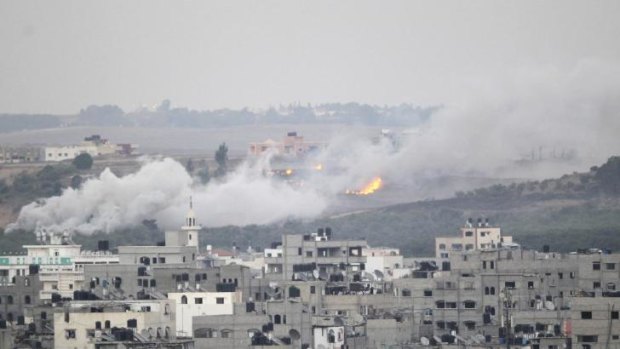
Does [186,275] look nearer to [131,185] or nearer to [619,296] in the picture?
[619,296]

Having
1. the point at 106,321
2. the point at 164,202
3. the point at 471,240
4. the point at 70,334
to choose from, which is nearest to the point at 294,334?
the point at 106,321

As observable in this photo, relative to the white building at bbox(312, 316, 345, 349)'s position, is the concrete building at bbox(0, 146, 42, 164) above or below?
above

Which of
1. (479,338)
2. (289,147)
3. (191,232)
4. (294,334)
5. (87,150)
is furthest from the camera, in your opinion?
(289,147)

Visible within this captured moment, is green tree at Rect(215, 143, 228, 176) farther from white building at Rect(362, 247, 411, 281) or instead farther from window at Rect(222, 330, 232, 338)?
window at Rect(222, 330, 232, 338)

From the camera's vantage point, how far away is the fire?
167712 millimetres

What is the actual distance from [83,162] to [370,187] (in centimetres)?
1621

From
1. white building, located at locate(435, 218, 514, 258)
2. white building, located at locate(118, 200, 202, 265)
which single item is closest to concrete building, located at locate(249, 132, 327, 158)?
white building, located at locate(435, 218, 514, 258)

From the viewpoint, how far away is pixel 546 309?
290 ft

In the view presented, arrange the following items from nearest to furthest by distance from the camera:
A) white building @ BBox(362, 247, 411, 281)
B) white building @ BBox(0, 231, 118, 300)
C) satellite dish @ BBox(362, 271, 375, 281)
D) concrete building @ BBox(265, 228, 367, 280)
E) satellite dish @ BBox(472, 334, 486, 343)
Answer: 1. satellite dish @ BBox(472, 334, 486, 343)
2. white building @ BBox(0, 231, 118, 300)
3. satellite dish @ BBox(362, 271, 375, 281)
4. concrete building @ BBox(265, 228, 367, 280)
5. white building @ BBox(362, 247, 411, 281)

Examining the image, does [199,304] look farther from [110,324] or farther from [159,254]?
[159,254]

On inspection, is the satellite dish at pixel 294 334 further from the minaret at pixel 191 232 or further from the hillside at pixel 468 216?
the hillside at pixel 468 216

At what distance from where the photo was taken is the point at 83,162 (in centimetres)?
17575

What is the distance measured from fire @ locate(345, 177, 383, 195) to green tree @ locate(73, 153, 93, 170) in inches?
588

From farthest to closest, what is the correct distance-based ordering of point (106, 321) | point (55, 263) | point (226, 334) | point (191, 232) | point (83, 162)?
point (83, 162), point (191, 232), point (55, 263), point (226, 334), point (106, 321)
